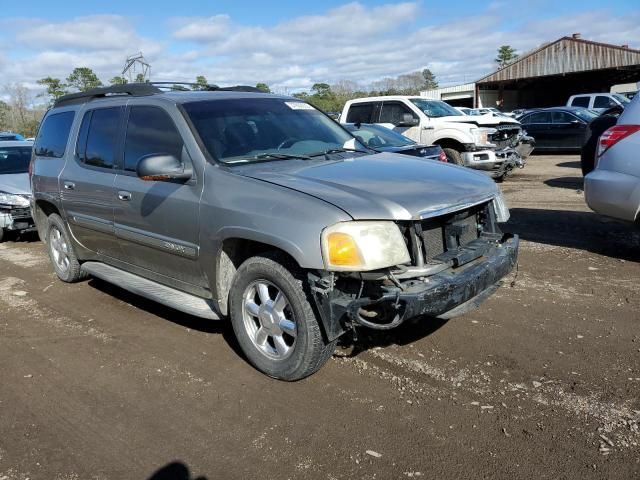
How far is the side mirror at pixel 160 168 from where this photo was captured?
374cm

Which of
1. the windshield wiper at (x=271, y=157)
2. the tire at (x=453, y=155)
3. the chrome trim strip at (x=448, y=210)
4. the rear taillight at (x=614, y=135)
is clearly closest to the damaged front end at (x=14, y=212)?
the windshield wiper at (x=271, y=157)

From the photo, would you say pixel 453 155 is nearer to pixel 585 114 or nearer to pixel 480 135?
pixel 480 135

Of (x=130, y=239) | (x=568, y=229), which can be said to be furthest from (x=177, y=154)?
(x=568, y=229)

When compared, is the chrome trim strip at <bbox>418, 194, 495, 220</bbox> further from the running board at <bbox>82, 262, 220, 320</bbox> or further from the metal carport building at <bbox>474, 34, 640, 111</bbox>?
the metal carport building at <bbox>474, 34, 640, 111</bbox>

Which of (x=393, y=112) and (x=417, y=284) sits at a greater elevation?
(x=393, y=112)

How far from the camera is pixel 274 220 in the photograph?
3359mm

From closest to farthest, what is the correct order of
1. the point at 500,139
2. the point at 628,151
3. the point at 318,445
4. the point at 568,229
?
the point at 318,445, the point at 628,151, the point at 568,229, the point at 500,139

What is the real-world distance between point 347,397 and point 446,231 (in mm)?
1237

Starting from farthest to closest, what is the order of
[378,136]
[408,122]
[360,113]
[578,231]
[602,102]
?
[602,102] → [360,113] → [408,122] → [378,136] → [578,231]

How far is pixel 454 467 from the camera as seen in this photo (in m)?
2.74

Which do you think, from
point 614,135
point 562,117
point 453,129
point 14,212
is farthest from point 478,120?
point 14,212

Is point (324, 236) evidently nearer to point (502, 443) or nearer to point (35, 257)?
point (502, 443)

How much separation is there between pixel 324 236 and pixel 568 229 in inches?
220

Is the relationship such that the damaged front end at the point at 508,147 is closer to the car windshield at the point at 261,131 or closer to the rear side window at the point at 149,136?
the car windshield at the point at 261,131
